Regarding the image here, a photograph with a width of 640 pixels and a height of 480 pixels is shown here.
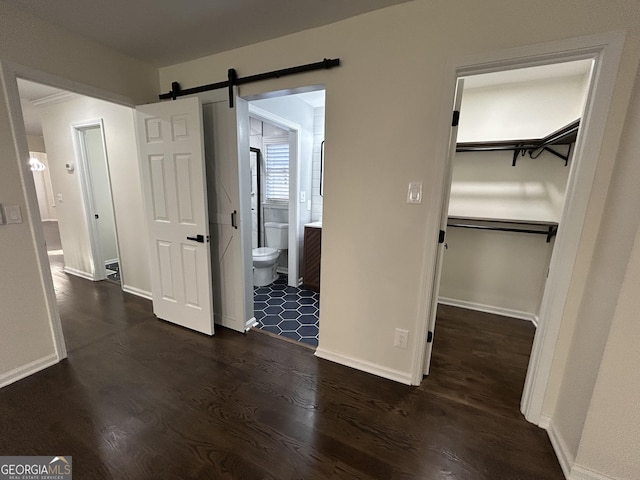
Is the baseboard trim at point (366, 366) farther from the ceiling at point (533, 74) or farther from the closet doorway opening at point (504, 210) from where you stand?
the ceiling at point (533, 74)

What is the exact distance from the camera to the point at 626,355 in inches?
43.4

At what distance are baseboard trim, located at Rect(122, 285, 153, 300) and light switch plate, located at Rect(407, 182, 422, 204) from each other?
124 inches

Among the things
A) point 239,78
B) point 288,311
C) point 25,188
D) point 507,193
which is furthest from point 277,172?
point 507,193

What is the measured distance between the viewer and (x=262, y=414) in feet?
5.22

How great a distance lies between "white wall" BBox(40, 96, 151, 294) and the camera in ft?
9.63

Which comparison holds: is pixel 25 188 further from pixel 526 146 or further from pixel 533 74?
pixel 533 74

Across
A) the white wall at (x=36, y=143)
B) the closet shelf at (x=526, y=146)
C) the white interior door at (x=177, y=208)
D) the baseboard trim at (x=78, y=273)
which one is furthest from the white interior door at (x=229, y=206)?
the white wall at (x=36, y=143)

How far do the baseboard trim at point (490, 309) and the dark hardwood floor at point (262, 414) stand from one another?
61 cm

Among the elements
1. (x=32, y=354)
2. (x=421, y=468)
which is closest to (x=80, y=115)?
(x=32, y=354)

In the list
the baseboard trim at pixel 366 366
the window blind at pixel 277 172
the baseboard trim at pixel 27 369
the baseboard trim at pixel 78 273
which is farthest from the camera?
the window blind at pixel 277 172

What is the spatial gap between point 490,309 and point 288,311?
2315 millimetres

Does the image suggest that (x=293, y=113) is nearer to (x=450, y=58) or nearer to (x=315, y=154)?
(x=315, y=154)

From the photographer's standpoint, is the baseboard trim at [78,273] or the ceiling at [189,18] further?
the baseboard trim at [78,273]

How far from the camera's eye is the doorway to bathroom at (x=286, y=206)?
9.31 ft
